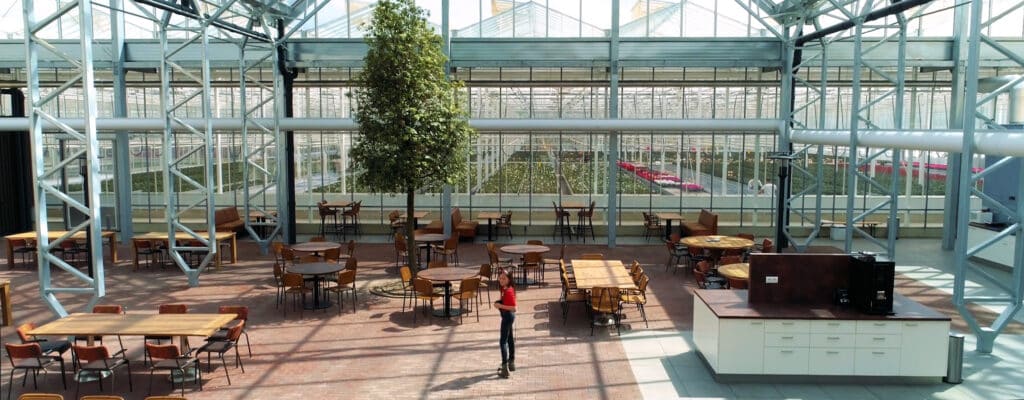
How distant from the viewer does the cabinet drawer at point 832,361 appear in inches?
345

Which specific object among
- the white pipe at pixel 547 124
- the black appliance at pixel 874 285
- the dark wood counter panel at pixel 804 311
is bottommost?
the dark wood counter panel at pixel 804 311

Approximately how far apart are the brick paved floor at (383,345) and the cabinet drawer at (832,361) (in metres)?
2.16

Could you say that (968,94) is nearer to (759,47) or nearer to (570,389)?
(570,389)

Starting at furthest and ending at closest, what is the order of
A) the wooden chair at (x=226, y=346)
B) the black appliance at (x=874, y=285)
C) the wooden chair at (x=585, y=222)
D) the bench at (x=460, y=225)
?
the wooden chair at (x=585, y=222) → the bench at (x=460, y=225) → the wooden chair at (x=226, y=346) → the black appliance at (x=874, y=285)

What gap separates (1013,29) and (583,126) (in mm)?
11926

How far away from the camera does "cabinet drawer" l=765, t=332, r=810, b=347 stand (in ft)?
28.9

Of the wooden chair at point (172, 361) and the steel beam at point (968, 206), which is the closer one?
the wooden chair at point (172, 361)

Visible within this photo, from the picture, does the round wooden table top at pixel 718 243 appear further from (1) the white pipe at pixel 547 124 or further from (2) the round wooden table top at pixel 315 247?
(2) the round wooden table top at pixel 315 247

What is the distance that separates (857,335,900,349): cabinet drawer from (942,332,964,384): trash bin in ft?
2.20

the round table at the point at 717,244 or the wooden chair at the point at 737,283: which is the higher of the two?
the round table at the point at 717,244

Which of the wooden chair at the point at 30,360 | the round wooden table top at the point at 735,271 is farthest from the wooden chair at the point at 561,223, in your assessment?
the wooden chair at the point at 30,360

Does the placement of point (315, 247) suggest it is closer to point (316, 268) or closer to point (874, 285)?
point (316, 268)

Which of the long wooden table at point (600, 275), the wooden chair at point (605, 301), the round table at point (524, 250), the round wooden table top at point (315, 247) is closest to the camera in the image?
the wooden chair at point (605, 301)

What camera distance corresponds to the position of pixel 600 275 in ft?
39.8
